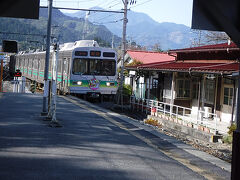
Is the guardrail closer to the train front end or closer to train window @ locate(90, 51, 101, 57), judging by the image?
the train front end

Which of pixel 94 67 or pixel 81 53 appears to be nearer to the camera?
pixel 81 53

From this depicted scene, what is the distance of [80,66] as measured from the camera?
2052 centimetres

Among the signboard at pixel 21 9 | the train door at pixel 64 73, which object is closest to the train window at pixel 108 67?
the train door at pixel 64 73

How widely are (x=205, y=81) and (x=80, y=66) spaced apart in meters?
6.88

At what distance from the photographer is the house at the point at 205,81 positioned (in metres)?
16.7

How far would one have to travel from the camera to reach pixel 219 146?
537 inches

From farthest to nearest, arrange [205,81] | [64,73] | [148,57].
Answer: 1. [148,57]
2. [64,73]
3. [205,81]

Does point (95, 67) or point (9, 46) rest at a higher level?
point (9, 46)

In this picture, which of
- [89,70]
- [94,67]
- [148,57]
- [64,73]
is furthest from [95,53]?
[148,57]

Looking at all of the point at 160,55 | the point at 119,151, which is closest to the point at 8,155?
Answer: the point at 119,151

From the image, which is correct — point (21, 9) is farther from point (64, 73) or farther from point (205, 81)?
point (64, 73)

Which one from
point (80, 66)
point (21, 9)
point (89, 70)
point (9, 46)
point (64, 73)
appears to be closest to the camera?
point (21, 9)

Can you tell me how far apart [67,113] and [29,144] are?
5952 millimetres

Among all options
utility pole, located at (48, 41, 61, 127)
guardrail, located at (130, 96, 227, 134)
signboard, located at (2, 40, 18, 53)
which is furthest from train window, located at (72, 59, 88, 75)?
utility pole, located at (48, 41, 61, 127)
